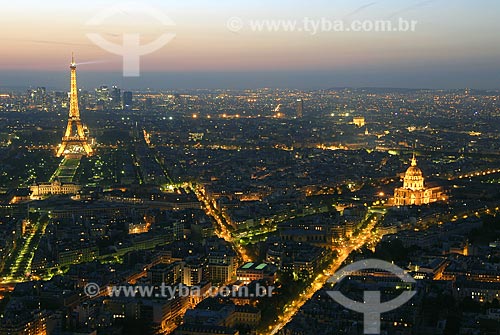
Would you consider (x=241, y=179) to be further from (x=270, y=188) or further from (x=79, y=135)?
(x=79, y=135)

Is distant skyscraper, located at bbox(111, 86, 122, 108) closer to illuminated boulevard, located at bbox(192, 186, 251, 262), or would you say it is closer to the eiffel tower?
the eiffel tower

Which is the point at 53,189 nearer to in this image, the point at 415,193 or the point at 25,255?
the point at 25,255

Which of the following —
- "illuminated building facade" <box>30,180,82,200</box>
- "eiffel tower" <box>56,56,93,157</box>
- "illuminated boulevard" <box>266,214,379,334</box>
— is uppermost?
"eiffel tower" <box>56,56,93,157</box>

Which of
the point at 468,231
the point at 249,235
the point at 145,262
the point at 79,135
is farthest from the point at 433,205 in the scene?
the point at 79,135

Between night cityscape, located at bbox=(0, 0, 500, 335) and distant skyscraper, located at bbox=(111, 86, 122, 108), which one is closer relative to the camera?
night cityscape, located at bbox=(0, 0, 500, 335)

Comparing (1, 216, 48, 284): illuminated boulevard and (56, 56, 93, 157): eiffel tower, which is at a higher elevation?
(56, 56, 93, 157): eiffel tower

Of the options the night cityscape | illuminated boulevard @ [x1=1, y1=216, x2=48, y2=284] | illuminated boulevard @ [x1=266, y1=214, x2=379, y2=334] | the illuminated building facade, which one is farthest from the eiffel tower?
illuminated boulevard @ [x1=266, y1=214, x2=379, y2=334]

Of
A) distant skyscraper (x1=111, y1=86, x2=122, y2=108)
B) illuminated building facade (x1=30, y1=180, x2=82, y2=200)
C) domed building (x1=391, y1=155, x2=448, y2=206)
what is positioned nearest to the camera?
domed building (x1=391, y1=155, x2=448, y2=206)

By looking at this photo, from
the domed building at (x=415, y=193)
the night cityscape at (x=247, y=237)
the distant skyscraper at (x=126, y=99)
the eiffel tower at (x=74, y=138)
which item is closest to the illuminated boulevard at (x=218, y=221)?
the night cityscape at (x=247, y=237)
